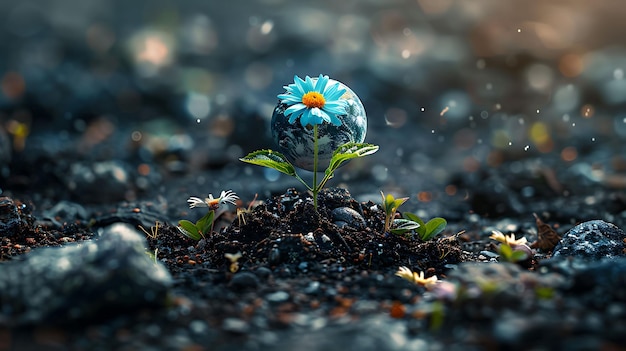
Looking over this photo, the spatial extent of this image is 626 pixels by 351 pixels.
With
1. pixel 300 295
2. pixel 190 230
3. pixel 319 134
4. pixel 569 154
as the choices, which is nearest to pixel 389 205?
pixel 319 134

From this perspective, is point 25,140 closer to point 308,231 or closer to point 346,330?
point 308,231

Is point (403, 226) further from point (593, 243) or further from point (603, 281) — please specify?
point (603, 281)

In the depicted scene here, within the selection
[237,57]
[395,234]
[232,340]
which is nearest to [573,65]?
[237,57]

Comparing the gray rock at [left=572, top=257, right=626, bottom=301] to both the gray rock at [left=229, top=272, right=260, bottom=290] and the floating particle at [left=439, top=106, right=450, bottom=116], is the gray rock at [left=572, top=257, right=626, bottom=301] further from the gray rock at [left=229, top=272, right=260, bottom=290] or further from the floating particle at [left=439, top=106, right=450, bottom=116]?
the floating particle at [left=439, top=106, right=450, bottom=116]

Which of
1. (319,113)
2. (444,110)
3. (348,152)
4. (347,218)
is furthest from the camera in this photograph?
(444,110)

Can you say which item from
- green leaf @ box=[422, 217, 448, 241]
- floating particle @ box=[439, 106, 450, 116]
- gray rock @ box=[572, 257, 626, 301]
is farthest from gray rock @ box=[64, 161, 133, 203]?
gray rock @ box=[572, 257, 626, 301]

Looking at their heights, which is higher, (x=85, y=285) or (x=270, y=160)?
(x=270, y=160)
